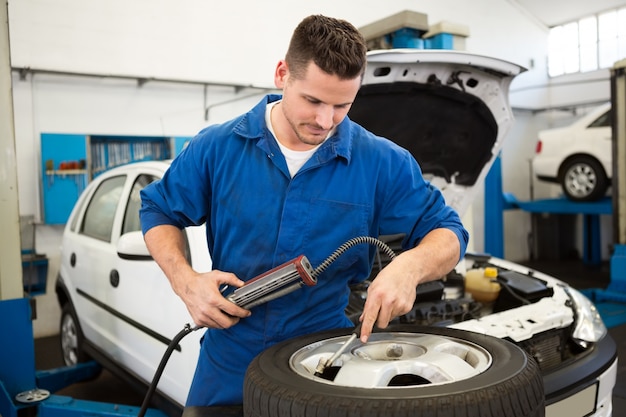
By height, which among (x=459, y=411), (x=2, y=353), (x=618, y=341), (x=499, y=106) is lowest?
(x=618, y=341)

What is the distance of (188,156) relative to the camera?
1.43 m

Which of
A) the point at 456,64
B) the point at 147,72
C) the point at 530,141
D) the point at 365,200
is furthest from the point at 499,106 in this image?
the point at 530,141

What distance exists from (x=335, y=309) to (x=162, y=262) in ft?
1.55

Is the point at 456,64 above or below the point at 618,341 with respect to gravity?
above

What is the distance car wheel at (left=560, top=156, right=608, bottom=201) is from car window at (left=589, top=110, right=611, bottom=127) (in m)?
0.45

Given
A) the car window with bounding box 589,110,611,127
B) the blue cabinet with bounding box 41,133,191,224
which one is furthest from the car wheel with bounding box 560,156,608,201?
the blue cabinet with bounding box 41,133,191,224

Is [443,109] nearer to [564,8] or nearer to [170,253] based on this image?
[170,253]

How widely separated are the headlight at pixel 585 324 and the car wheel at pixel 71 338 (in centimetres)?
276

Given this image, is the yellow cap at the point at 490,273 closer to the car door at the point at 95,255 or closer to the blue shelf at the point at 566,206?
the car door at the point at 95,255

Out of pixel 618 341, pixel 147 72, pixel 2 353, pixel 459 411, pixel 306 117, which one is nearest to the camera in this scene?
pixel 459 411

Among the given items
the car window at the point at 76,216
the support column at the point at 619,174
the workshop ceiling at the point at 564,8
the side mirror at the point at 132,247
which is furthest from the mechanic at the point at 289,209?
the workshop ceiling at the point at 564,8

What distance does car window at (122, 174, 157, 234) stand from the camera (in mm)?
2855

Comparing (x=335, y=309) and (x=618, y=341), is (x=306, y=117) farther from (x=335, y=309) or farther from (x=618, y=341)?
(x=618, y=341)

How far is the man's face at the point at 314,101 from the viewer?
4.05ft
